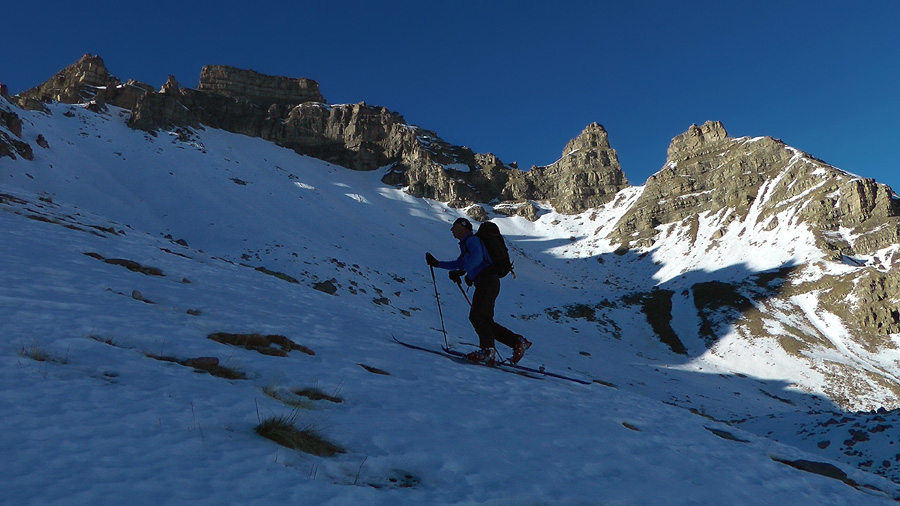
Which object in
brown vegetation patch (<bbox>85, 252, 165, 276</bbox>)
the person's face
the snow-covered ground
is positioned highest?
the person's face

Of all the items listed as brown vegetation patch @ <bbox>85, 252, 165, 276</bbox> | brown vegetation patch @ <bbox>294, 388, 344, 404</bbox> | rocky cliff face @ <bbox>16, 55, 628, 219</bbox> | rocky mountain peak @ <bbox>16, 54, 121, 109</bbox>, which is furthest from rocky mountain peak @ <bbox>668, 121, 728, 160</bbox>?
rocky mountain peak @ <bbox>16, 54, 121, 109</bbox>

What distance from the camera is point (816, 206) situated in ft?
203

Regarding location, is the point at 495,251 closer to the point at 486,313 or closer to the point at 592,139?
the point at 486,313

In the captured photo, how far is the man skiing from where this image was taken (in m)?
9.09

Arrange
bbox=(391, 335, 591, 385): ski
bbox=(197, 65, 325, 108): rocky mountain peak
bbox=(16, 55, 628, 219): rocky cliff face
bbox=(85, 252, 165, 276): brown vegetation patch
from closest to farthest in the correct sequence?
bbox=(391, 335, 591, 385): ski
bbox=(85, 252, 165, 276): brown vegetation patch
bbox=(16, 55, 628, 219): rocky cliff face
bbox=(197, 65, 325, 108): rocky mountain peak

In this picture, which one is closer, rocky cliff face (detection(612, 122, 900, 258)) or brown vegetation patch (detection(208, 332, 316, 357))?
brown vegetation patch (detection(208, 332, 316, 357))

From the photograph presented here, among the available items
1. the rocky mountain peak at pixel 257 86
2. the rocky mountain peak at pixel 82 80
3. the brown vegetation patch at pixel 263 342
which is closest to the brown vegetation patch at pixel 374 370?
the brown vegetation patch at pixel 263 342

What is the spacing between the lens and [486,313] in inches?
360

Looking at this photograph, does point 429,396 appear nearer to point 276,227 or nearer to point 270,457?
point 270,457

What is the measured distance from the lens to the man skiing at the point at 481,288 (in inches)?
358

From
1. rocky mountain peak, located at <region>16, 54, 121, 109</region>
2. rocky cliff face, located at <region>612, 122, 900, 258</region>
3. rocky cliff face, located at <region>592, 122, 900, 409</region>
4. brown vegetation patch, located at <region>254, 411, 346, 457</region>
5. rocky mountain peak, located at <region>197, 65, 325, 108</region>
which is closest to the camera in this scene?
brown vegetation patch, located at <region>254, 411, 346, 457</region>

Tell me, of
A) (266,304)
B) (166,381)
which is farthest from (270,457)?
(266,304)

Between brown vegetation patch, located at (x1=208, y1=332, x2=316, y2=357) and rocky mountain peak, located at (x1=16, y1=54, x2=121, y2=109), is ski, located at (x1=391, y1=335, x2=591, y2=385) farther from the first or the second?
rocky mountain peak, located at (x1=16, y1=54, x2=121, y2=109)

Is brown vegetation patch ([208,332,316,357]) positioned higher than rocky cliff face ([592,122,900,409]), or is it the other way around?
rocky cliff face ([592,122,900,409])
